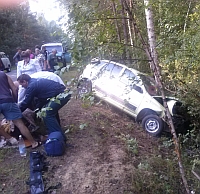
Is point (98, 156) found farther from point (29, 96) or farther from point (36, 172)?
point (29, 96)

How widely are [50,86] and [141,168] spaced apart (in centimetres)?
218

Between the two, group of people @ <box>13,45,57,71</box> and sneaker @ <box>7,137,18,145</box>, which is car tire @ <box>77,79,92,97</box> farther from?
group of people @ <box>13,45,57,71</box>

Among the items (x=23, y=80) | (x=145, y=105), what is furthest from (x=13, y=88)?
(x=145, y=105)

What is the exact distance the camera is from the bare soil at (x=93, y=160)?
437 cm

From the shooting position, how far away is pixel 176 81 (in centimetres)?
616

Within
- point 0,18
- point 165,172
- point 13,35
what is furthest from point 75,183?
point 13,35

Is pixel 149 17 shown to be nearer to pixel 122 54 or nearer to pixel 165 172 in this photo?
pixel 122 54

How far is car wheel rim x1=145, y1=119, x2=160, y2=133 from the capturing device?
24.2ft

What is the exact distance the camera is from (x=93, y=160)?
16.9ft

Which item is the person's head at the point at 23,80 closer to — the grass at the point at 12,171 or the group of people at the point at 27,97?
the group of people at the point at 27,97

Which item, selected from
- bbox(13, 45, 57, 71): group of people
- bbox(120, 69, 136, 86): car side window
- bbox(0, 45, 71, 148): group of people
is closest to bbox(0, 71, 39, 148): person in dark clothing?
bbox(0, 45, 71, 148): group of people

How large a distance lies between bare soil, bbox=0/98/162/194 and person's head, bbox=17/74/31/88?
113 centimetres

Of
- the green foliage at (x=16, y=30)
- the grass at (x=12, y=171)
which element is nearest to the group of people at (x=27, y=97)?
the grass at (x=12, y=171)

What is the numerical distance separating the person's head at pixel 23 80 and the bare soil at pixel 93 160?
3.71 ft
